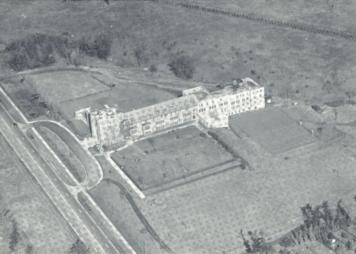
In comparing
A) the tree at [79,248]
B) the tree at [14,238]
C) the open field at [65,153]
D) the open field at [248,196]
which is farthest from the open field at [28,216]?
the open field at [248,196]

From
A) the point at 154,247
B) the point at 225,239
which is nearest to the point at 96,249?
the point at 154,247

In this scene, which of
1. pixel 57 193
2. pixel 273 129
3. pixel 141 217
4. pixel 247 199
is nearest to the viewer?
pixel 141 217

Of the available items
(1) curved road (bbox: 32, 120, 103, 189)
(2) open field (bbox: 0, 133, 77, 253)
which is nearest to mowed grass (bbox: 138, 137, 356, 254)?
(1) curved road (bbox: 32, 120, 103, 189)

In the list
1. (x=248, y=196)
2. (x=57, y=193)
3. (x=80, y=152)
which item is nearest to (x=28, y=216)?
(x=57, y=193)

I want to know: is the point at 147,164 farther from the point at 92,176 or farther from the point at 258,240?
the point at 258,240

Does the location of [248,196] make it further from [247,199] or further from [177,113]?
[177,113]
